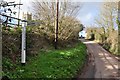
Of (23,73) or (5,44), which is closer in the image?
(23,73)

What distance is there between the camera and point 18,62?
12164 millimetres

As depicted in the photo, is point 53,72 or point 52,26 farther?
point 52,26

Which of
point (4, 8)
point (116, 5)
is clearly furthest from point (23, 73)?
point (116, 5)

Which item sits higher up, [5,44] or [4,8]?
[4,8]

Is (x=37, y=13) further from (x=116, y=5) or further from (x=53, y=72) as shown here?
(x=53, y=72)

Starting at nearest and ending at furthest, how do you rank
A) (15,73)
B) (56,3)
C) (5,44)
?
(15,73) < (5,44) < (56,3)

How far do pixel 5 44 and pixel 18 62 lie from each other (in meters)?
1.27

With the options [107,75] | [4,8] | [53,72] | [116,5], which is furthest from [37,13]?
[4,8]

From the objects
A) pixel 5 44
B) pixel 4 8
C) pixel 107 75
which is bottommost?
pixel 107 75

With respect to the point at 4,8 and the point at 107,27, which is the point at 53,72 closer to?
the point at 4,8

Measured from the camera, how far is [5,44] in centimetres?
1138

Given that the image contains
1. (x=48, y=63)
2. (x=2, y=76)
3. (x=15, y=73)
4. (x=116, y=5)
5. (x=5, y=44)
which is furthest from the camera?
(x=116, y=5)

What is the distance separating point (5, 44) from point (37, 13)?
14.3 m

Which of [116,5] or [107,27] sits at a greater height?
[116,5]
